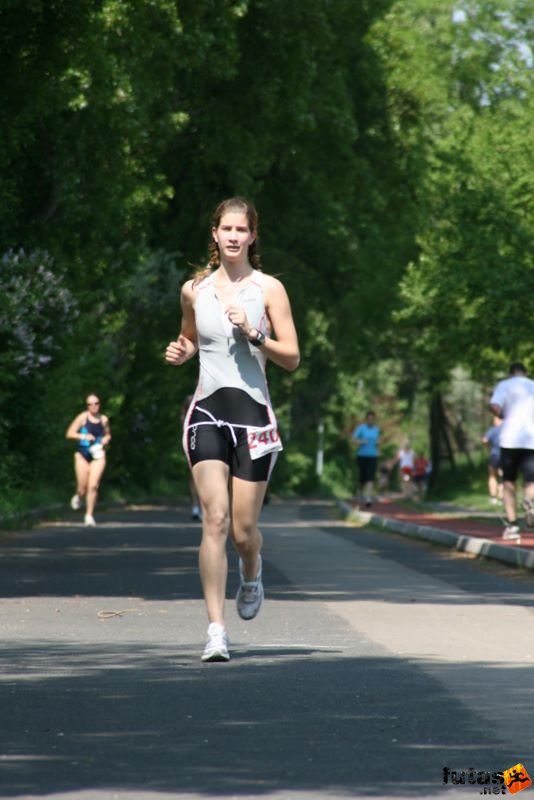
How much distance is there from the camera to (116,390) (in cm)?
4025

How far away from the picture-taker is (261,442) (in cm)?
928

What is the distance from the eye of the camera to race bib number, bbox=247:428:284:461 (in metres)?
9.25

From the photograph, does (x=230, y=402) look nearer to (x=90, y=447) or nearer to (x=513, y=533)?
(x=513, y=533)

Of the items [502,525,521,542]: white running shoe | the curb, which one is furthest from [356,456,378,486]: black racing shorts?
[502,525,521,542]: white running shoe

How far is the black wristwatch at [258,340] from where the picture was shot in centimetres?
908

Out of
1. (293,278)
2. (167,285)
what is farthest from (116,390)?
(293,278)

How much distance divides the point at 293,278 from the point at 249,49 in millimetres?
7386

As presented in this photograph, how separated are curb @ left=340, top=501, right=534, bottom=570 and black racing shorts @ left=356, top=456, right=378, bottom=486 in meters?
4.76

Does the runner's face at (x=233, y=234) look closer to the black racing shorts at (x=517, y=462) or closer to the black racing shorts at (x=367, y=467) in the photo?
the black racing shorts at (x=517, y=462)

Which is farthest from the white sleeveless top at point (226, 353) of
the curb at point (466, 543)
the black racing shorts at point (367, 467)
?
the black racing shorts at point (367, 467)

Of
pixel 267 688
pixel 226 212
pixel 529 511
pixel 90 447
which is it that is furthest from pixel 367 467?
pixel 267 688

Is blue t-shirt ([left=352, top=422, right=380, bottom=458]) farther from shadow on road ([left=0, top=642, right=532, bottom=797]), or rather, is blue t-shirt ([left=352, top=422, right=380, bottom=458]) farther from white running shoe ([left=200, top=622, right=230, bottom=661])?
white running shoe ([left=200, top=622, right=230, bottom=661])

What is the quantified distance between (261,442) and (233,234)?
1.01m

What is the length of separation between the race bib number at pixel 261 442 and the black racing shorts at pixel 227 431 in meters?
0.02
